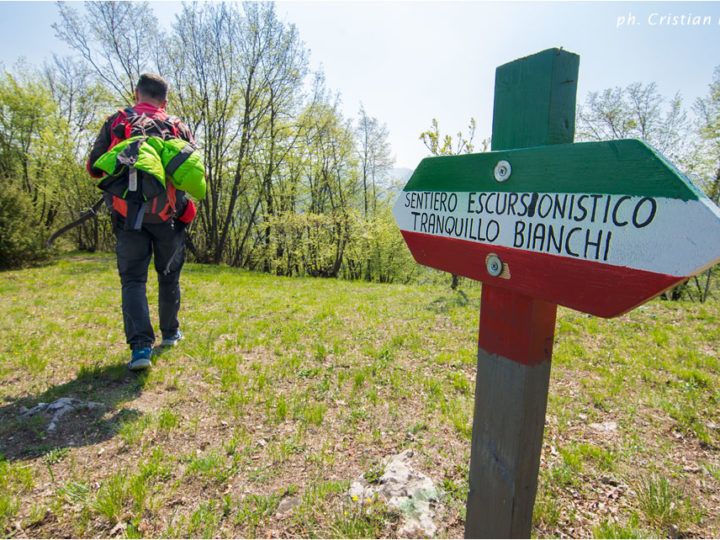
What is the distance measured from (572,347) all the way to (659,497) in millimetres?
2703

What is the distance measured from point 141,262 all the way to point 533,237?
330 centimetres

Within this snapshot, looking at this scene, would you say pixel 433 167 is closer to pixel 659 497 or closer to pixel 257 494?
pixel 257 494

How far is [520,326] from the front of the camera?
1216 millimetres

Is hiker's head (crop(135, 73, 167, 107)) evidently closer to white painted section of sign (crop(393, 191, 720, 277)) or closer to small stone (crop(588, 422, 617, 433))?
white painted section of sign (crop(393, 191, 720, 277))

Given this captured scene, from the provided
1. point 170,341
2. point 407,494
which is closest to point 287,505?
point 407,494

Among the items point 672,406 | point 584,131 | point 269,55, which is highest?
point 269,55

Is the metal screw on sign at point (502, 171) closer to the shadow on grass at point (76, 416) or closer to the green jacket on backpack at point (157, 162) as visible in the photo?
the green jacket on backpack at point (157, 162)

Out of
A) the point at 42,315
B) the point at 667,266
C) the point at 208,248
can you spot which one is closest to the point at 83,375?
the point at 42,315

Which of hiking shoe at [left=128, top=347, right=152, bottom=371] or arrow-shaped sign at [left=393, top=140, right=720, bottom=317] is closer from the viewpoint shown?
arrow-shaped sign at [left=393, top=140, right=720, bottom=317]

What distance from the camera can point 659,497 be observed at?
210cm

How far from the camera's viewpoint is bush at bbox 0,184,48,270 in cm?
1013

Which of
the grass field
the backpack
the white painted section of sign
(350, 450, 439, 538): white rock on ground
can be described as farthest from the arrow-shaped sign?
the backpack

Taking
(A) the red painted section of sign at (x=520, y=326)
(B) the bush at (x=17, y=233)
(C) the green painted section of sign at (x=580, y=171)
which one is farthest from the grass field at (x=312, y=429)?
(B) the bush at (x=17, y=233)

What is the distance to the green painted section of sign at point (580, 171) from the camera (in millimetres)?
820
